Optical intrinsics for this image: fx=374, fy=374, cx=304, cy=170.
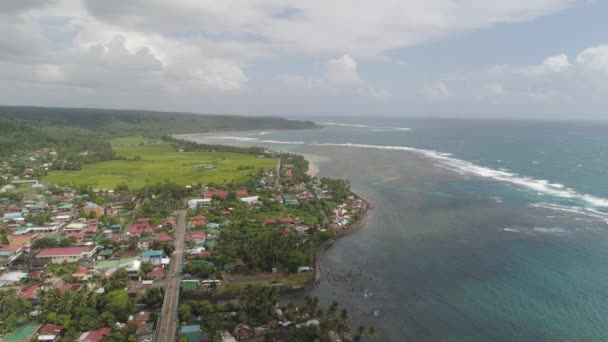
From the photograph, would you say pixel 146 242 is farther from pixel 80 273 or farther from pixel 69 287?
pixel 69 287

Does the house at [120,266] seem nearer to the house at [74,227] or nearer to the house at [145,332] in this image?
the house at [145,332]

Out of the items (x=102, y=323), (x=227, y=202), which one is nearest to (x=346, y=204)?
(x=227, y=202)

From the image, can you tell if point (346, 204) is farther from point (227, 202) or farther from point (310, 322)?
point (310, 322)

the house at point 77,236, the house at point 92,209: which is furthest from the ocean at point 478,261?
the house at point 92,209

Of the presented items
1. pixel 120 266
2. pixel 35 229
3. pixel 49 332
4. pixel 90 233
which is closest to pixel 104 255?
pixel 120 266

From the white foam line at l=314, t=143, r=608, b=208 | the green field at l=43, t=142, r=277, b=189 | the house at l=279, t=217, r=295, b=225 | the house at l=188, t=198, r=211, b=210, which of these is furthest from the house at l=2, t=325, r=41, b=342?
the white foam line at l=314, t=143, r=608, b=208

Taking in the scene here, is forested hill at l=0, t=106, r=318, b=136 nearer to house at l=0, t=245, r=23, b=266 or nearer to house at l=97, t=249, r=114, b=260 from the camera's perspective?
house at l=0, t=245, r=23, b=266
